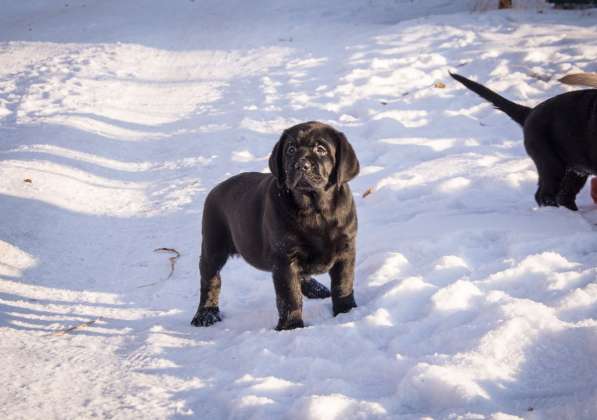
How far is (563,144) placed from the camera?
15.4 feet

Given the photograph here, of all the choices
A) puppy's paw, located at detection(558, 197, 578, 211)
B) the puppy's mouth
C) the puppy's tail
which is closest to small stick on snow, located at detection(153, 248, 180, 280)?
the puppy's mouth

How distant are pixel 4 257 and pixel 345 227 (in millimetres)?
3177

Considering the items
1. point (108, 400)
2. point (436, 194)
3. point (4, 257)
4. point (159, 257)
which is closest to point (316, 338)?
point (108, 400)

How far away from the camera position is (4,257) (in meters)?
4.79

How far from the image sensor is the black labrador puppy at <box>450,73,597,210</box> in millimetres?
4547

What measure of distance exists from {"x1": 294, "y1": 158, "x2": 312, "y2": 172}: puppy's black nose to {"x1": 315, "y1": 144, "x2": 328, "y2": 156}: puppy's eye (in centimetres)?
13

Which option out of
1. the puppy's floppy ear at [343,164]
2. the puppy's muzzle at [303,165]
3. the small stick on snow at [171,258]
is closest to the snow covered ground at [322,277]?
the small stick on snow at [171,258]

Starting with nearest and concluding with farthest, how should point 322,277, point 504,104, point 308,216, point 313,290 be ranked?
point 308,216 → point 313,290 → point 322,277 → point 504,104

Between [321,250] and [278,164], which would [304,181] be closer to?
[278,164]

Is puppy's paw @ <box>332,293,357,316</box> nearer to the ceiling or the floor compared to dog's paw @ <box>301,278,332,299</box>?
nearer to the ceiling

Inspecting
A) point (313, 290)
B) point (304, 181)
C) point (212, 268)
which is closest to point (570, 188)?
point (313, 290)

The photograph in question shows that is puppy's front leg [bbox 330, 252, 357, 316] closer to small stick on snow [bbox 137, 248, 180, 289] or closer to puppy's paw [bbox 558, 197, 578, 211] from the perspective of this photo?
small stick on snow [bbox 137, 248, 180, 289]

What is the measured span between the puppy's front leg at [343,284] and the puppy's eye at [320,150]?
61 cm

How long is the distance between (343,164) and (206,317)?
1.39m
